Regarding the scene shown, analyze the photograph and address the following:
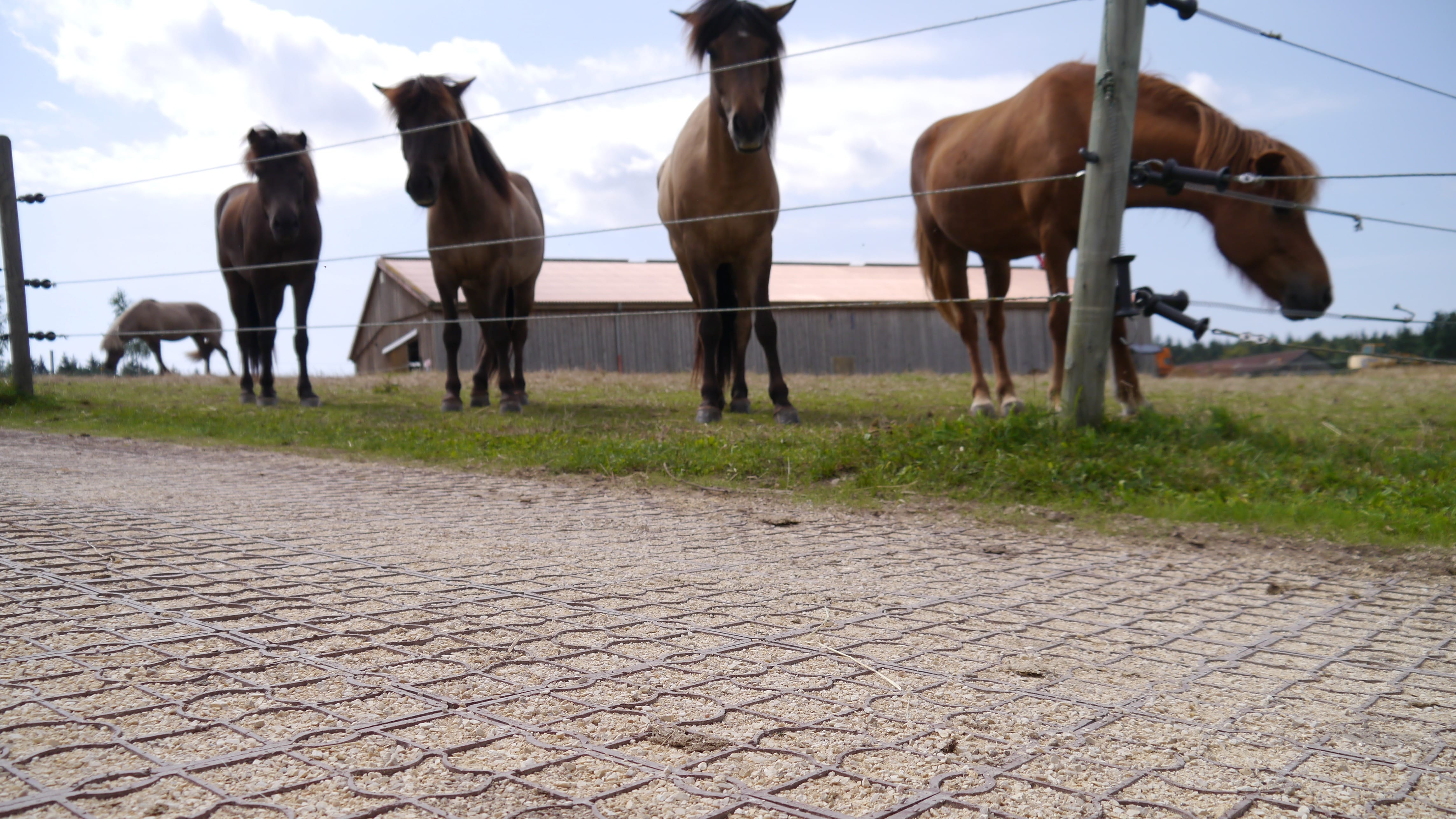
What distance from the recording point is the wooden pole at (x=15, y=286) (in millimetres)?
8680

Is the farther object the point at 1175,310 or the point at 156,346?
the point at 156,346

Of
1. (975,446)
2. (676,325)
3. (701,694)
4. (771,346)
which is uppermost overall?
(676,325)

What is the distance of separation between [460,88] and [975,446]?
532cm

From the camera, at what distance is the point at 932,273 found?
25.5 feet

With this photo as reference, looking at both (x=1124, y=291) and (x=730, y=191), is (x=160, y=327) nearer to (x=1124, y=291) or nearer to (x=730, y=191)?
(x=730, y=191)

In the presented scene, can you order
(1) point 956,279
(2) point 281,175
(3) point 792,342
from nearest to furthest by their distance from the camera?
(1) point 956,279 < (2) point 281,175 < (3) point 792,342

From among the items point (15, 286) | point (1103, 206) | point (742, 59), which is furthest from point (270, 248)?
point (1103, 206)

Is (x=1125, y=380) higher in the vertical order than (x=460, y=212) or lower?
lower

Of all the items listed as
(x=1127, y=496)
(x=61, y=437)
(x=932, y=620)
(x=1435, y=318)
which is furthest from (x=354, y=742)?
(x=61, y=437)

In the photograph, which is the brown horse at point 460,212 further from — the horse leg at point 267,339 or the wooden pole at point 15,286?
the wooden pole at point 15,286

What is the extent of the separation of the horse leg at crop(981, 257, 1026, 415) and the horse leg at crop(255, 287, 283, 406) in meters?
6.31

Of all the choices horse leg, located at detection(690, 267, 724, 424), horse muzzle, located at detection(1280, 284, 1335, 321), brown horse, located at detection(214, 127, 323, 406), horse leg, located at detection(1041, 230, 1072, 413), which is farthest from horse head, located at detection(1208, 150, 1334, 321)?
brown horse, located at detection(214, 127, 323, 406)

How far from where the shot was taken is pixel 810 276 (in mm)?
27031

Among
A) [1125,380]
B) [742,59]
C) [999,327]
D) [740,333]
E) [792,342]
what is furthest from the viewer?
[792,342]
